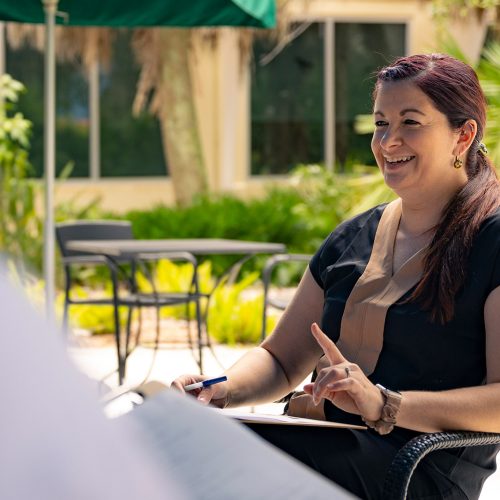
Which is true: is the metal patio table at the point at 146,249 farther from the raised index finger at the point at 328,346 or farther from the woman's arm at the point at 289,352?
the raised index finger at the point at 328,346

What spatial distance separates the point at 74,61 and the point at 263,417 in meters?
13.0

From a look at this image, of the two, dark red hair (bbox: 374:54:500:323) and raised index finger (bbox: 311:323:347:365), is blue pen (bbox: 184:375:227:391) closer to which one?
raised index finger (bbox: 311:323:347:365)

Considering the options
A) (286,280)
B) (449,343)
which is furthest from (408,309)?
(286,280)

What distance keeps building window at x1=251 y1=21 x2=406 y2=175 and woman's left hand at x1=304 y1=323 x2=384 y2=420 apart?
45.3ft

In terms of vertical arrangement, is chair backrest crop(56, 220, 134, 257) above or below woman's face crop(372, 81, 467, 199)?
below

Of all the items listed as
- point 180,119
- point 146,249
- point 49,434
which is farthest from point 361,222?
point 180,119

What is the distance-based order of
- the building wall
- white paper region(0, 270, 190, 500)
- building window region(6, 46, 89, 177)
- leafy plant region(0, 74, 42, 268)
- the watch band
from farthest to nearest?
the building wall
building window region(6, 46, 89, 177)
leafy plant region(0, 74, 42, 268)
the watch band
white paper region(0, 270, 190, 500)

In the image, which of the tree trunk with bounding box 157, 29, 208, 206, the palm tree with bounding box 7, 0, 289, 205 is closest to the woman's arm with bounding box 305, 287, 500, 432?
the palm tree with bounding box 7, 0, 289, 205

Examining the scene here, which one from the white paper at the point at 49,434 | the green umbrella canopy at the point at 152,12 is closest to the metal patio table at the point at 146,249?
the green umbrella canopy at the point at 152,12

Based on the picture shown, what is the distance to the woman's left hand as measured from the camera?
2107 millimetres

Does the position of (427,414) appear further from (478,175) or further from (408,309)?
(478,175)

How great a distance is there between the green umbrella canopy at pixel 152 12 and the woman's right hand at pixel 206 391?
3.11 metres

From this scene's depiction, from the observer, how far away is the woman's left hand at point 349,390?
6.91ft

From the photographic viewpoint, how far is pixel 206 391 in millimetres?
2426
